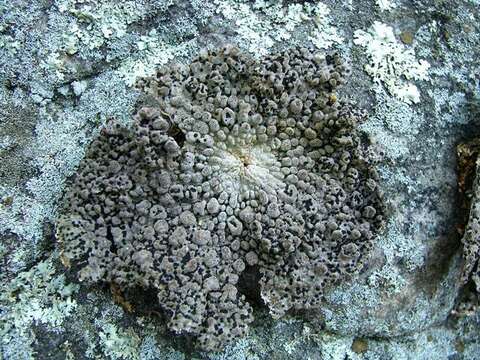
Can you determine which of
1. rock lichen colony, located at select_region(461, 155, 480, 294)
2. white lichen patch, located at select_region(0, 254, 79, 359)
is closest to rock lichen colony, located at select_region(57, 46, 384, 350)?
white lichen patch, located at select_region(0, 254, 79, 359)

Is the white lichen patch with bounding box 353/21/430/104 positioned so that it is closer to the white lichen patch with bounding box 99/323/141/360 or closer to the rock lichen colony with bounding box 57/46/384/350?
the rock lichen colony with bounding box 57/46/384/350

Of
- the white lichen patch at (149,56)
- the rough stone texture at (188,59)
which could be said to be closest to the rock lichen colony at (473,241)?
the rough stone texture at (188,59)

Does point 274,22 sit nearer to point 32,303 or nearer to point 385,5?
point 385,5

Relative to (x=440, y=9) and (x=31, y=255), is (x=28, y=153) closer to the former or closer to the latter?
(x=31, y=255)

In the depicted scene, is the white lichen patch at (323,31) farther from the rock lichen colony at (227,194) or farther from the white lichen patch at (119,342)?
the white lichen patch at (119,342)

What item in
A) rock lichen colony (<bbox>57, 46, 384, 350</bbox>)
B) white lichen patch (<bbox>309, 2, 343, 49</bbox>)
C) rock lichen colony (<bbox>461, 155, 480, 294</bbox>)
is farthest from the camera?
white lichen patch (<bbox>309, 2, 343, 49</bbox>)

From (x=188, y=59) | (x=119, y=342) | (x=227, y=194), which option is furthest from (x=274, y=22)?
(x=119, y=342)
